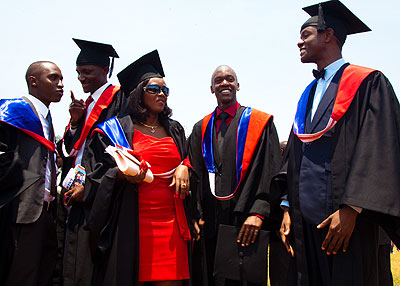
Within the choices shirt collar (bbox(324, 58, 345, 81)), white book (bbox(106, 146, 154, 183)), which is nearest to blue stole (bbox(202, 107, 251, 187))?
white book (bbox(106, 146, 154, 183))

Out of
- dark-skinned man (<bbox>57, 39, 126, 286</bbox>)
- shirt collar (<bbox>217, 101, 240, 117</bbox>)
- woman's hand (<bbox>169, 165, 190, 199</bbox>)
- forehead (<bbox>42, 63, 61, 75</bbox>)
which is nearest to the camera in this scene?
woman's hand (<bbox>169, 165, 190, 199</bbox>)

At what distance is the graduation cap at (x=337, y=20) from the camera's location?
3.05 m

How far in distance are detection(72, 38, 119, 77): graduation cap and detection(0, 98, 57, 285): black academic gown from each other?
1.37 m

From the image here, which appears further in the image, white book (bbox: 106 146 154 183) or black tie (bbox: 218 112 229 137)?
black tie (bbox: 218 112 229 137)

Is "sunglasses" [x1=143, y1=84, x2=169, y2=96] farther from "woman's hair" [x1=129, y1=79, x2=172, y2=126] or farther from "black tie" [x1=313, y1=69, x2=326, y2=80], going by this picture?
"black tie" [x1=313, y1=69, x2=326, y2=80]

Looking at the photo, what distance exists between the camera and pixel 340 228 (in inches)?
98.9

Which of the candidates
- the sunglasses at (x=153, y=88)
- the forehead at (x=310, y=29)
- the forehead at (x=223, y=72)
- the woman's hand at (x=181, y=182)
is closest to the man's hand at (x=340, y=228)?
the woman's hand at (x=181, y=182)

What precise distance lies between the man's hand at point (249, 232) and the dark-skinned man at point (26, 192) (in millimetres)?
1779

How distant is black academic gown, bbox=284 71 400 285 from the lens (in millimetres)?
2484

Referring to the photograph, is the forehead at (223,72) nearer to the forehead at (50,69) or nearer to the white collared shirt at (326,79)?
the white collared shirt at (326,79)

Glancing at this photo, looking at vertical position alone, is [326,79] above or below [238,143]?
above

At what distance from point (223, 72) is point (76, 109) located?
168 centimetres

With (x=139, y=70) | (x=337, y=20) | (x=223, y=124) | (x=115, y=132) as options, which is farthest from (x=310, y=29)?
(x=115, y=132)

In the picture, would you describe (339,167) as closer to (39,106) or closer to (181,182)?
(181,182)
